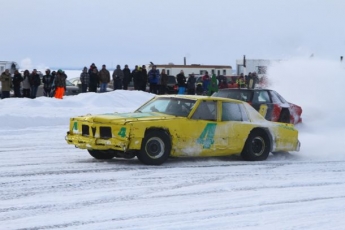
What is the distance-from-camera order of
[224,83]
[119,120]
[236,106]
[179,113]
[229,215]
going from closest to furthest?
[229,215], [119,120], [179,113], [236,106], [224,83]

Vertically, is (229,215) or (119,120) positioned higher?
(119,120)

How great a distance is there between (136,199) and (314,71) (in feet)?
82.8

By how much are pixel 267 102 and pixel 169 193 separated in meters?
10.3

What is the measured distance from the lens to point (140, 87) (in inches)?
1251

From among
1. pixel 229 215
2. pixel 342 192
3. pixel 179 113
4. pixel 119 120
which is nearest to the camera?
pixel 229 215

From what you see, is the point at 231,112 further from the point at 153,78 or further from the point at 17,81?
the point at 153,78

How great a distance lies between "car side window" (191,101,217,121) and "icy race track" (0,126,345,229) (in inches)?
32.8

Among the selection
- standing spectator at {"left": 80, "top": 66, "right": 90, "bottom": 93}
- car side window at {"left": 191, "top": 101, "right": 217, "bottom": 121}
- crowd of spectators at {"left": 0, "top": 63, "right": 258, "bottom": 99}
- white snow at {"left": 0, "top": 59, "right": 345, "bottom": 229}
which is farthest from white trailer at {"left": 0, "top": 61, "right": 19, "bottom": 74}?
car side window at {"left": 191, "top": 101, "right": 217, "bottom": 121}

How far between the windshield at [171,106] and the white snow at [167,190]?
3.01ft

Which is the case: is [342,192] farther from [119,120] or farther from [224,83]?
[224,83]

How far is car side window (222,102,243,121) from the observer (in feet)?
44.3

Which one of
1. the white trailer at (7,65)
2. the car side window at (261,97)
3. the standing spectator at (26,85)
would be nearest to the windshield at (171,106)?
the car side window at (261,97)

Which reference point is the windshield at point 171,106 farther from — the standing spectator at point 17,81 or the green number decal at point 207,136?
the standing spectator at point 17,81

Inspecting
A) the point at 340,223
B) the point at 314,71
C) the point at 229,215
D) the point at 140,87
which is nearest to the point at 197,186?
the point at 229,215
